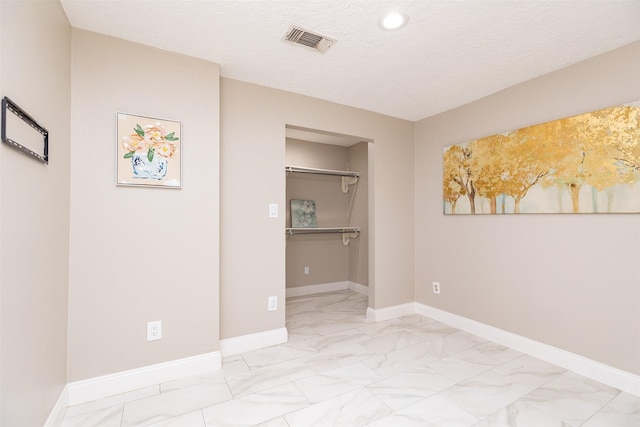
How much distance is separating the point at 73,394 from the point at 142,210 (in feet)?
3.86

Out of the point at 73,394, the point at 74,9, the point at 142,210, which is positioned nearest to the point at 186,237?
the point at 142,210

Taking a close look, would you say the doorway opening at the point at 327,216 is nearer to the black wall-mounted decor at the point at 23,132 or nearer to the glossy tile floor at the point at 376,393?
the glossy tile floor at the point at 376,393

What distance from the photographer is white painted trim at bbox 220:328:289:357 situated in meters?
2.39

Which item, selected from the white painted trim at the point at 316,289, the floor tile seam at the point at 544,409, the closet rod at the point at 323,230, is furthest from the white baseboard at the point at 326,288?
the floor tile seam at the point at 544,409

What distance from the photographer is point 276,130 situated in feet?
8.73

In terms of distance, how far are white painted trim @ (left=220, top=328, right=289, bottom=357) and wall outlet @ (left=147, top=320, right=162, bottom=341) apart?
0.54 metres

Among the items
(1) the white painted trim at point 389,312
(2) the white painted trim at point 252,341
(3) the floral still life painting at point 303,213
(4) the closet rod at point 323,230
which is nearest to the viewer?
(2) the white painted trim at point 252,341

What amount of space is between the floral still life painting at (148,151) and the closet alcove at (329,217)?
2253 millimetres

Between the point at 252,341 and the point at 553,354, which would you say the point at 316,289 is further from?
the point at 553,354

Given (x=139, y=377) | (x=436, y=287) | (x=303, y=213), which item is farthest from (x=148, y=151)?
(x=436, y=287)

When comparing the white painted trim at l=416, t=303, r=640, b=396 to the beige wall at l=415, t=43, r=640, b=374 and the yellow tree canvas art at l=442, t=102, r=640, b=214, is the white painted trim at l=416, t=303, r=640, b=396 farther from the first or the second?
the yellow tree canvas art at l=442, t=102, r=640, b=214

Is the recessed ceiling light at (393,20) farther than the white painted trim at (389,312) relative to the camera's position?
No

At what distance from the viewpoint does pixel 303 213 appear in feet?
14.2

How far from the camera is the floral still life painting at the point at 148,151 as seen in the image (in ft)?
6.23
